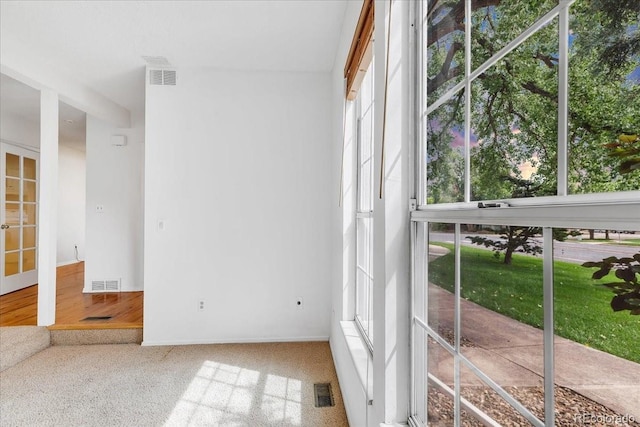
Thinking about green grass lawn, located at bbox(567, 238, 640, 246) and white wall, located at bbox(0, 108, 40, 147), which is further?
white wall, located at bbox(0, 108, 40, 147)

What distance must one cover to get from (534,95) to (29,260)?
243 inches

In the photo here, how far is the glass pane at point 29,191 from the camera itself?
4613mm

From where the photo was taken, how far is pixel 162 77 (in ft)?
10.1

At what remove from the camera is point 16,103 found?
12.6ft

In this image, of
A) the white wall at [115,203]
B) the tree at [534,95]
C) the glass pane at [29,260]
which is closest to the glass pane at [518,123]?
the tree at [534,95]

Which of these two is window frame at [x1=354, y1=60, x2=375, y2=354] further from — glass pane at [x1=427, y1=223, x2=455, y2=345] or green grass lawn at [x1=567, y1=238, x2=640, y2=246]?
green grass lawn at [x1=567, y1=238, x2=640, y2=246]

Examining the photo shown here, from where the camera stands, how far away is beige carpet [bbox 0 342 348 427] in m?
2.00

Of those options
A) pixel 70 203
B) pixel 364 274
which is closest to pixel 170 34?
pixel 364 274

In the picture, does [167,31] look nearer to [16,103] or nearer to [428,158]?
[428,158]

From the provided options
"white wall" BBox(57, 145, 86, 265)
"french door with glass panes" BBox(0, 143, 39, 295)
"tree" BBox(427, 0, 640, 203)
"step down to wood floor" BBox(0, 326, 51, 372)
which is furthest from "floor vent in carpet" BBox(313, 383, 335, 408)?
"white wall" BBox(57, 145, 86, 265)

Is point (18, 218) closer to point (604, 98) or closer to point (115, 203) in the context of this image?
point (115, 203)

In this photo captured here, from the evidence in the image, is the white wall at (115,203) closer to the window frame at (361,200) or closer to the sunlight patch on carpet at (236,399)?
the sunlight patch on carpet at (236,399)

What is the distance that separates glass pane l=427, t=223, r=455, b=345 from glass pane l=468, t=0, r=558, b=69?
0.45 metres

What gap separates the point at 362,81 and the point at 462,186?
147 cm
